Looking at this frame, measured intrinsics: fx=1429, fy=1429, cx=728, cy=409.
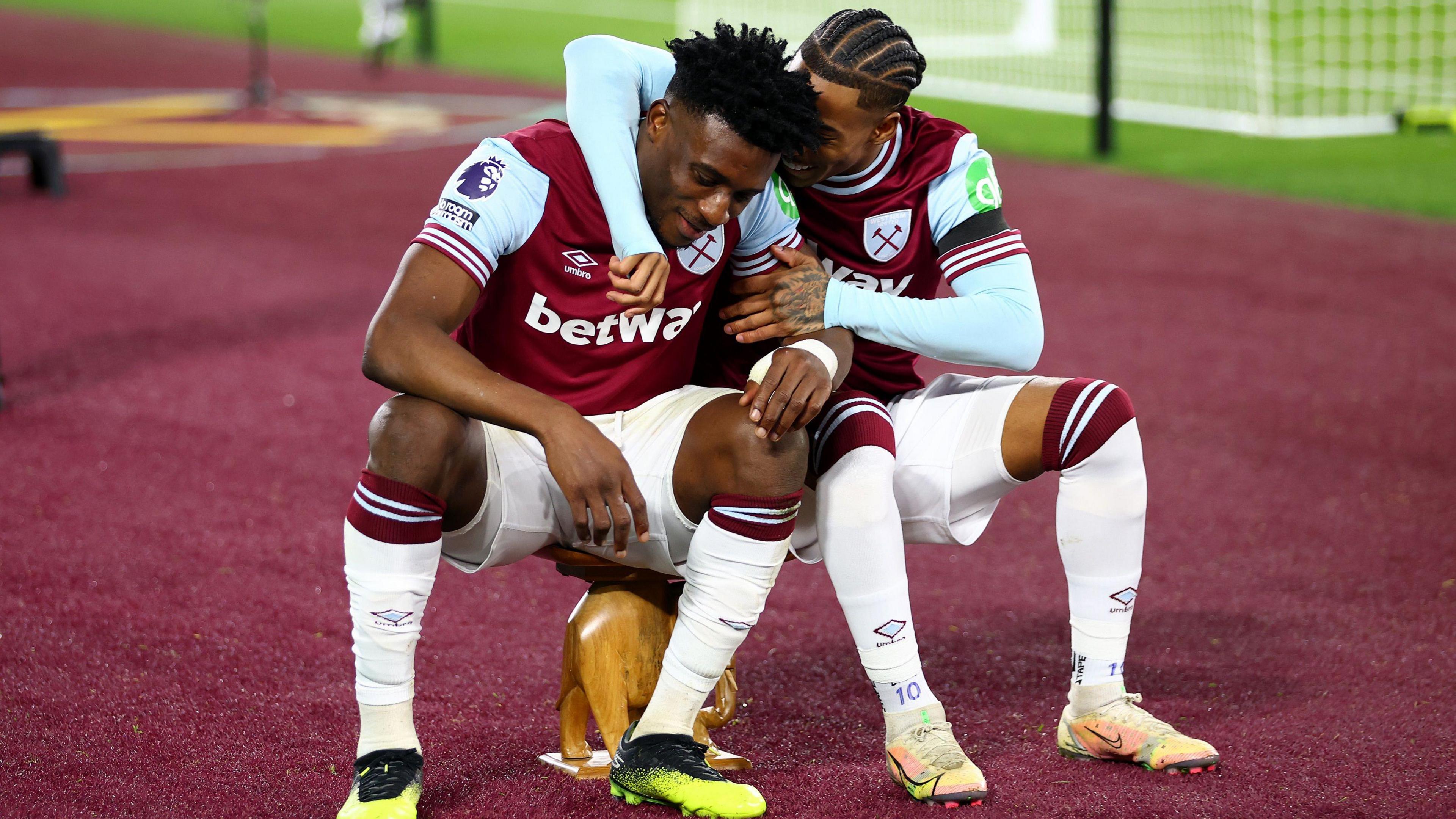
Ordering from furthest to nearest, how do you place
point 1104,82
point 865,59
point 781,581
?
point 1104,82
point 781,581
point 865,59

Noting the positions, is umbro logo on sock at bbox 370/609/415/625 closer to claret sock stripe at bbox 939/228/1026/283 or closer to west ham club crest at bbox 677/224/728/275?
west ham club crest at bbox 677/224/728/275

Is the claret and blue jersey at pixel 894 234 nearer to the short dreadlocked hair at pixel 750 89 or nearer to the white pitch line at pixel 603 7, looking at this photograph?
the short dreadlocked hair at pixel 750 89

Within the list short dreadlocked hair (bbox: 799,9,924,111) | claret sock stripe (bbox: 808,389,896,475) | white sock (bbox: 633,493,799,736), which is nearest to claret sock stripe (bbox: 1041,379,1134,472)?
claret sock stripe (bbox: 808,389,896,475)

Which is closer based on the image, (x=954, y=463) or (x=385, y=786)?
(x=385, y=786)

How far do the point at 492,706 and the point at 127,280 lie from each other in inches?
198

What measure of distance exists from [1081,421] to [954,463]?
0.26 meters

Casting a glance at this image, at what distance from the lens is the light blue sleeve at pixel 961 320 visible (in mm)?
2629

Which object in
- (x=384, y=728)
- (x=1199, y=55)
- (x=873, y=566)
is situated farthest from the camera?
(x=1199, y=55)

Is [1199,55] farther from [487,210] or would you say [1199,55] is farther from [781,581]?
[487,210]

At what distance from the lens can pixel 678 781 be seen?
94.8 inches

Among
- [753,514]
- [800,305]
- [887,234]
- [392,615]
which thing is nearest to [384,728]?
[392,615]

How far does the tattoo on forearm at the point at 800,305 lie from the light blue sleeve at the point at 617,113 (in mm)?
276

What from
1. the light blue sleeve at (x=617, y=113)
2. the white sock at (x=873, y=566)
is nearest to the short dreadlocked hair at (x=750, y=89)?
the light blue sleeve at (x=617, y=113)

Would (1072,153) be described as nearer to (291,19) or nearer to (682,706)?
(682,706)
